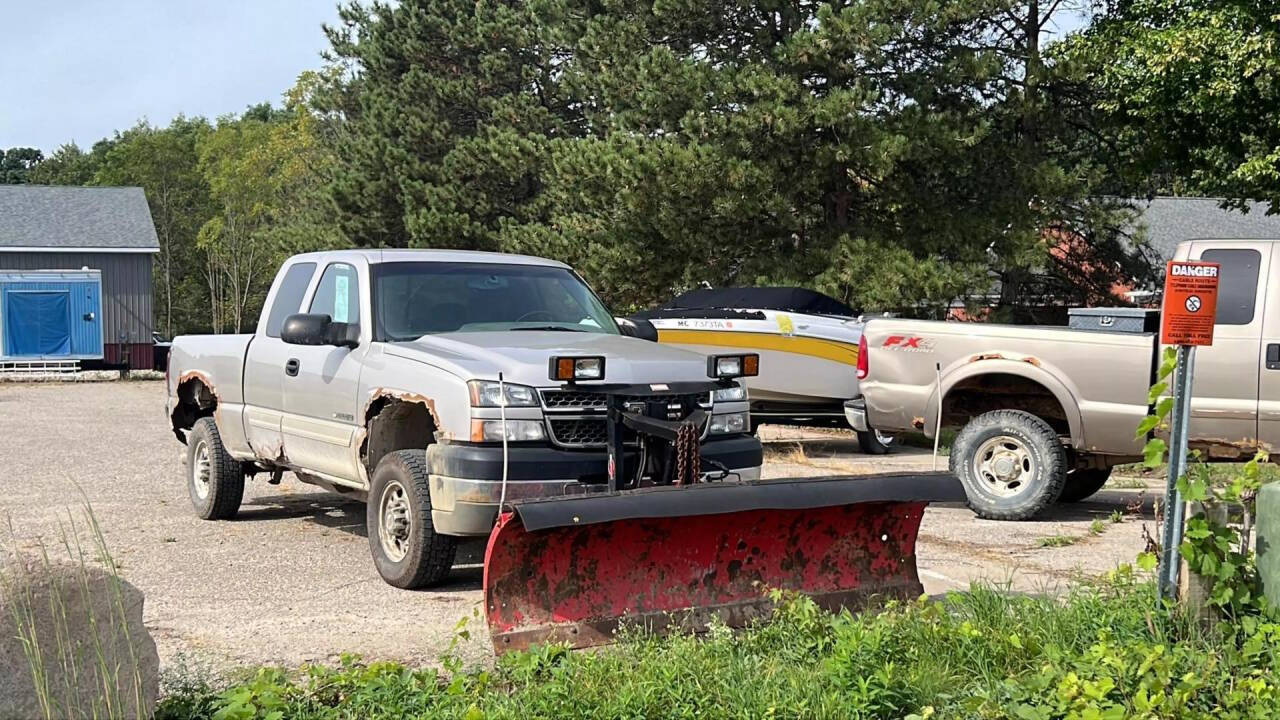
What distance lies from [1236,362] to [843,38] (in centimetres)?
1099

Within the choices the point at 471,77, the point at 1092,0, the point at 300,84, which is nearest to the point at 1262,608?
the point at 1092,0

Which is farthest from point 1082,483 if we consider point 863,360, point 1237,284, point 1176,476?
point 1176,476

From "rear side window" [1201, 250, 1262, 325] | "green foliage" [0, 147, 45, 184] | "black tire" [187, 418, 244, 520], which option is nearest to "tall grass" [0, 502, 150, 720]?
"black tire" [187, 418, 244, 520]

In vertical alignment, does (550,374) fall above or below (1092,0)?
below

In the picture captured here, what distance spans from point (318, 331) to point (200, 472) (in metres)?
3.17

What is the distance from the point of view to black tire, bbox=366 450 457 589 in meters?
7.35

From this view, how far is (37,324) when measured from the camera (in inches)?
1337

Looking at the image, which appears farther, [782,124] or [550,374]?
[782,124]

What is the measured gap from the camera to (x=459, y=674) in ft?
18.2

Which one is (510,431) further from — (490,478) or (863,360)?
(863,360)

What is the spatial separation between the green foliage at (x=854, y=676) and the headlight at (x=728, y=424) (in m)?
1.64

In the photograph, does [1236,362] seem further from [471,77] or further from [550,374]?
[471,77]

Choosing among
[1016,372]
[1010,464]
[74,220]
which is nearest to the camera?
[1016,372]

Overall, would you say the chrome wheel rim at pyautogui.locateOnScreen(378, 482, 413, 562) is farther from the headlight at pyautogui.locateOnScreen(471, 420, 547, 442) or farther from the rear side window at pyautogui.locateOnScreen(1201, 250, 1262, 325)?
the rear side window at pyautogui.locateOnScreen(1201, 250, 1262, 325)
